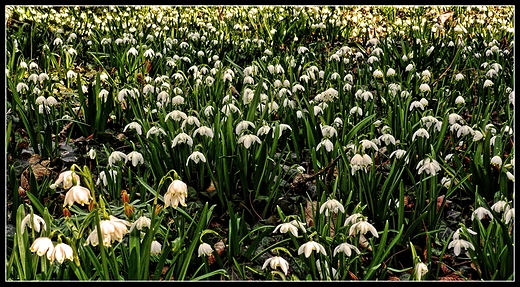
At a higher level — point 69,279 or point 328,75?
point 328,75

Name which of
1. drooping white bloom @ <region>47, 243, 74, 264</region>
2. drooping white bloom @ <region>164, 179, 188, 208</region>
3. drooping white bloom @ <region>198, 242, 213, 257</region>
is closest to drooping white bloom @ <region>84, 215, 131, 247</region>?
drooping white bloom @ <region>47, 243, 74, 264</region>

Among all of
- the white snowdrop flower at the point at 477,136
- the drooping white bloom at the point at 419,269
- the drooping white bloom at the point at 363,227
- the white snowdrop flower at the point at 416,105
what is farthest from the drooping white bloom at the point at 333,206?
the white snowdrop flower at the point at 416,105

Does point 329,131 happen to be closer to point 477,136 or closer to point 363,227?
point 477,136

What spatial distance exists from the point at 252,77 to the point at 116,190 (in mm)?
1727

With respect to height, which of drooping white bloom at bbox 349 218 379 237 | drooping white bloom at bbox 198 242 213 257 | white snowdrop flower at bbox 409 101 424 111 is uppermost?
white snowdrop flower at bbox 409 101 424 111

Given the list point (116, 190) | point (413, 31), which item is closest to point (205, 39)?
point (413, 31)

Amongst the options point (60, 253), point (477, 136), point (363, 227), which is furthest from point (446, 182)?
point (60, 253)

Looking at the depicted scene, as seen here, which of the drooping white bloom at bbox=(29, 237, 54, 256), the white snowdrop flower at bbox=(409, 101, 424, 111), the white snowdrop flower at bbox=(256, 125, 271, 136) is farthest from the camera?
the white snowdrop flower at bbox=(409, 101, 424, 111)

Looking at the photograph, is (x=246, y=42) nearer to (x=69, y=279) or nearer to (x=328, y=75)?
(x=328, y=75)

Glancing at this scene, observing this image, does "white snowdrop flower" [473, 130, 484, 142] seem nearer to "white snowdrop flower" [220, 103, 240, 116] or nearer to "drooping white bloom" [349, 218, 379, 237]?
"drooping white bloom" [349, 218, 379, 237]

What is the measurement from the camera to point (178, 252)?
188 cm

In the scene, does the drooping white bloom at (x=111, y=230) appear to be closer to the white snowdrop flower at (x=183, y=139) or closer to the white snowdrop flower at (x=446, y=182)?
the white snowdrop flower at (x=183, y=139)

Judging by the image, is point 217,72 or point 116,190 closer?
point 116,190


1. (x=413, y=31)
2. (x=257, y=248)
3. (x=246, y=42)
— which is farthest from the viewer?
(x=413, y=31)
